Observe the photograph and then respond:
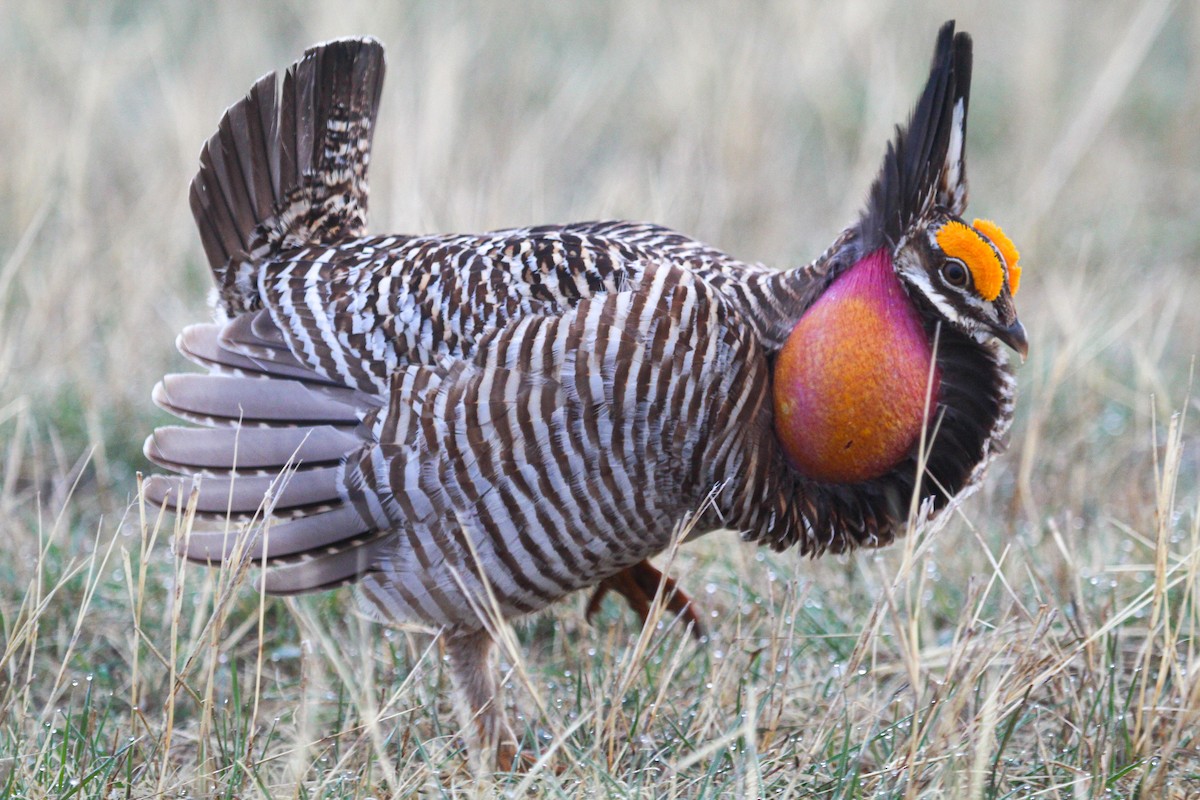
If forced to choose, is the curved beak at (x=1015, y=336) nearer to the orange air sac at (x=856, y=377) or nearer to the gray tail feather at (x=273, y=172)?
the orange air sac at (x=856, y=377)

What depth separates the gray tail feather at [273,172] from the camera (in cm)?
334

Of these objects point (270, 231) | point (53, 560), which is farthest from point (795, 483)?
point (53, 560)

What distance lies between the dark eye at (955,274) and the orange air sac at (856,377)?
107mm

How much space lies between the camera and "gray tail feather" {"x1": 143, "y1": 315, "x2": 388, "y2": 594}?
288 cm

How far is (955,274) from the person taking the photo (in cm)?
279

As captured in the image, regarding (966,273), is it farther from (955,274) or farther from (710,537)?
(710,537)

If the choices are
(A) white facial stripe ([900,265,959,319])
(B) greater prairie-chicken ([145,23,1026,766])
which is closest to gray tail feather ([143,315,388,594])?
(B) greater prairie-chicken ([145,23,1026,766])

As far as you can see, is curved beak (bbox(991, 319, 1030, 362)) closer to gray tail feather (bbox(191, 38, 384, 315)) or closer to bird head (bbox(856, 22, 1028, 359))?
bird head (bbox(856, 22, 1028, 359))

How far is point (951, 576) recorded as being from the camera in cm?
350

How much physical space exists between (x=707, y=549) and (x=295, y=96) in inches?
64.2

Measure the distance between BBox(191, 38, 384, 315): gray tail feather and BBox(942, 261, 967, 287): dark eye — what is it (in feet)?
5.06

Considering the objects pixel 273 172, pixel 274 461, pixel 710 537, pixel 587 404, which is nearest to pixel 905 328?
pixel 587 404

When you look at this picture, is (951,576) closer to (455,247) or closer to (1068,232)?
(455,247)

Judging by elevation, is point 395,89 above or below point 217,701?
above
